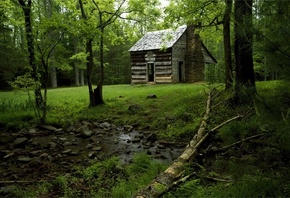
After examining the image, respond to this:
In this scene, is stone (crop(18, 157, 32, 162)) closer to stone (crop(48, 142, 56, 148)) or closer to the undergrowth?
stone (crop(48, 142, 56, 148))

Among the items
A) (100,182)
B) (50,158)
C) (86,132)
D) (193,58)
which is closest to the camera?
(100,182)

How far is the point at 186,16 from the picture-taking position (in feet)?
34.8

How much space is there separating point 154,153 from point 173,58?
16.8m

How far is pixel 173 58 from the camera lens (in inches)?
888

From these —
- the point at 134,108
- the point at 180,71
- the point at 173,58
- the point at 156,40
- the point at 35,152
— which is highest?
Result: the point at 156,40

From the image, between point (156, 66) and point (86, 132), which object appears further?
point (156, 66)

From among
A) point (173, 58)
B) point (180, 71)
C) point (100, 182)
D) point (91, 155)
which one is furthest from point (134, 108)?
point (180, 71)

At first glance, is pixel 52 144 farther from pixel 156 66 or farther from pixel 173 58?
pixel 156 66

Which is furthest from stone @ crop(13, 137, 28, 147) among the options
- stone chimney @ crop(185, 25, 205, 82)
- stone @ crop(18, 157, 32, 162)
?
stone chimney @ crop(185, 25, 205, 82)

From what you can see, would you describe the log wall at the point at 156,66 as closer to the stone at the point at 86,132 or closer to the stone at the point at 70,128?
the stone at the point at 70,128

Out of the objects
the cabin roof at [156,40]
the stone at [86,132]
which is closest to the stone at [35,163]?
the stone at [86,132]

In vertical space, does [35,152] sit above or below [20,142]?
below

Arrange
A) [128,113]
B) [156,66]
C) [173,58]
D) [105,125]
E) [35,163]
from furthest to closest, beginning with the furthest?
1. [156,66]
2. [173,58]
3. [128,113]
4. [105,125]
5. [35,163]

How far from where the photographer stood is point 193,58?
23.6 meters
